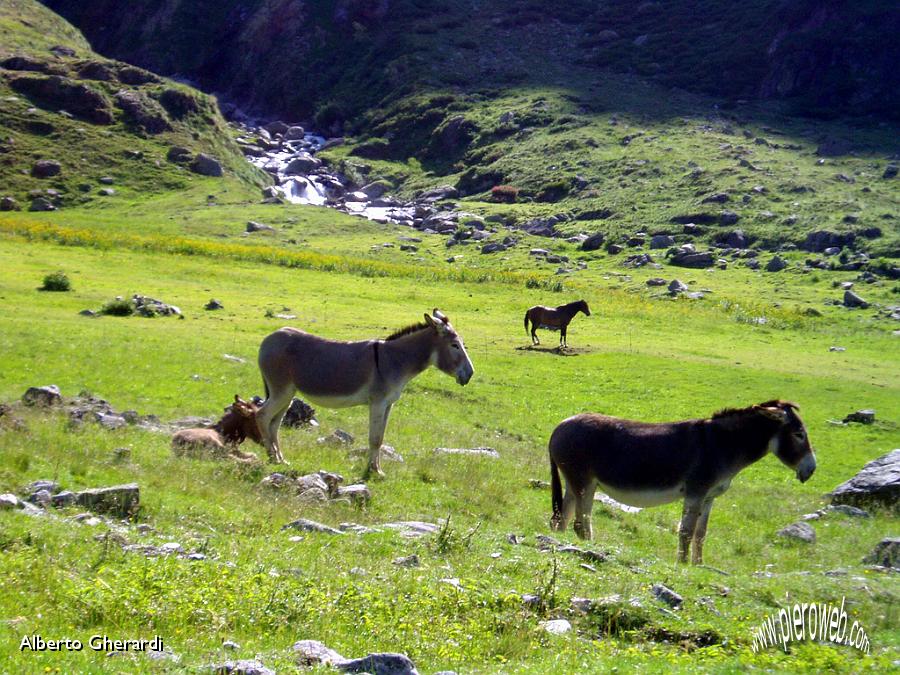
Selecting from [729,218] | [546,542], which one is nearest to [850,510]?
[546,542]

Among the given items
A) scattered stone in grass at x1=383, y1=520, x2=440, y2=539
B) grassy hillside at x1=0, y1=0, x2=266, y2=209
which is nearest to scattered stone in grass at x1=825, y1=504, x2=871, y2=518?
scattered stone in grass at x1=383, y1=520, x2=440, y2=539

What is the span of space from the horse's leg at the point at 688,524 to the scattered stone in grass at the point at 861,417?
17955 mm

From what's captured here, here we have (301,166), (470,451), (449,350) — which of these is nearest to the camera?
(449,350)

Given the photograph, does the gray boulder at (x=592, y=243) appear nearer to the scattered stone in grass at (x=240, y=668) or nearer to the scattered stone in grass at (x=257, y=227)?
the scattered stone in grass at (x=257, y=227)

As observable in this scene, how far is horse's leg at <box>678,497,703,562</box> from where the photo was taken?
13.5 m

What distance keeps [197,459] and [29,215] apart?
7268 centimetres

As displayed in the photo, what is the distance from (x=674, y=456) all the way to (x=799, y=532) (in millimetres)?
4528

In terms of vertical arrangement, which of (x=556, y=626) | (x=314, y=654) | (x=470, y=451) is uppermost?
(x=314, y=654)

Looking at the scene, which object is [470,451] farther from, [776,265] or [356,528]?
[776,265]

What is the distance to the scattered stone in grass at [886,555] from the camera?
1364 cm

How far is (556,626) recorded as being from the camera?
29.3ft

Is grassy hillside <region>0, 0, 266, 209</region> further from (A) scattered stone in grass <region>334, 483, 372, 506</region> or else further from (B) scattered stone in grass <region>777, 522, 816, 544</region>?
(B) scattered stone in grass <region>777, 522, 816, 544</region>

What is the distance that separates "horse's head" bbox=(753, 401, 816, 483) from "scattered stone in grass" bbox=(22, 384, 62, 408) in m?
13.8

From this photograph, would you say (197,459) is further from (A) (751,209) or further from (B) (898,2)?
(B) (898,2)
